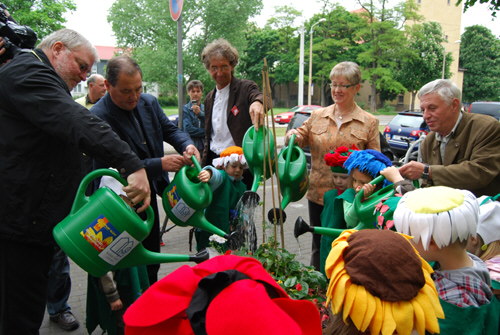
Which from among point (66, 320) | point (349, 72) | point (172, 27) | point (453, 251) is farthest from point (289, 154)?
point (172, 27)

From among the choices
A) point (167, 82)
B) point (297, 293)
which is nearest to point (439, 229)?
point (297, 293)

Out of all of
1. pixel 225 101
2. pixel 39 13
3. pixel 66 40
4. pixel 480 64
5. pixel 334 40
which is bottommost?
pixel 225 101

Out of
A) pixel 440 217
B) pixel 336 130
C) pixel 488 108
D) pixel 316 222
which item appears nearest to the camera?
pixel 440 217

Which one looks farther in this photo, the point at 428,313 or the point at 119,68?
the point at 119,68

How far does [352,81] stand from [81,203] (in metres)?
1.61

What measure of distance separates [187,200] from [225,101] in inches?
36.3

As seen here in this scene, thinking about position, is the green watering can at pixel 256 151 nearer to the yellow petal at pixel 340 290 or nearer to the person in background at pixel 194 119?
the yellow petal at pixel 340 290

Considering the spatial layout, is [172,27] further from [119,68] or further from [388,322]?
[388,322]

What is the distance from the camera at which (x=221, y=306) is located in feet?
2.31

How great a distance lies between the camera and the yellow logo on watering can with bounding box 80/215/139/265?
1402 millimetres

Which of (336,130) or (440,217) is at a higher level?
(336,130)

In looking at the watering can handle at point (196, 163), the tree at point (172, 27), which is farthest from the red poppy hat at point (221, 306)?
the tree at point (172, 27)

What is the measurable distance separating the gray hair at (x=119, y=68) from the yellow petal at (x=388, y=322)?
1509 mm

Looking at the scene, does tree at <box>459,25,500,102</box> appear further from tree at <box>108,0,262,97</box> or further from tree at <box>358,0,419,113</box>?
tree at <box>108,0,262,97</box>
